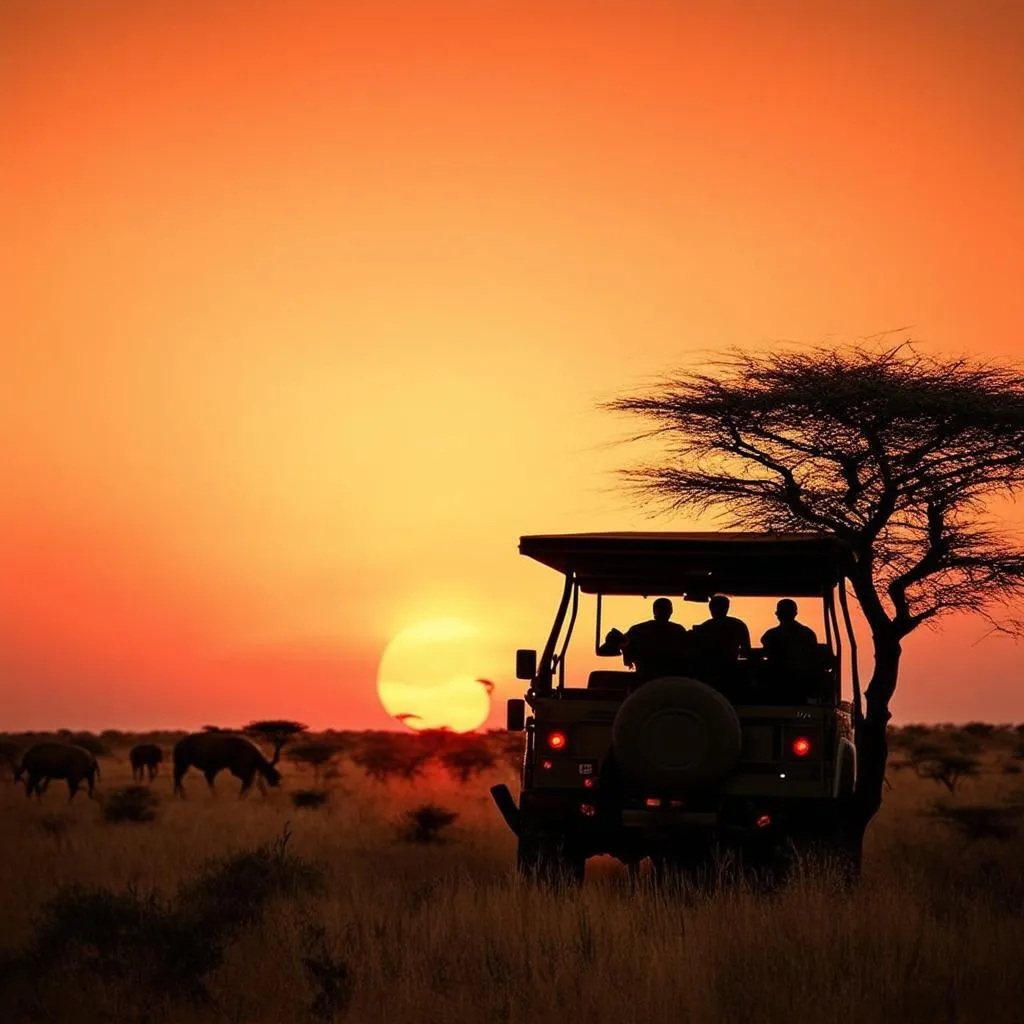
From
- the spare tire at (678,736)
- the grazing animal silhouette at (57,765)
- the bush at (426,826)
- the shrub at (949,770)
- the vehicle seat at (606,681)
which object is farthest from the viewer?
the shrub at (949,770)

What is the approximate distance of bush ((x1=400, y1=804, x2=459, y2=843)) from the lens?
70.7ft

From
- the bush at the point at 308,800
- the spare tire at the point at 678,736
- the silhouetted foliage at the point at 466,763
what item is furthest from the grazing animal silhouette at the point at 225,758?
the spare tire at the point at 678,736

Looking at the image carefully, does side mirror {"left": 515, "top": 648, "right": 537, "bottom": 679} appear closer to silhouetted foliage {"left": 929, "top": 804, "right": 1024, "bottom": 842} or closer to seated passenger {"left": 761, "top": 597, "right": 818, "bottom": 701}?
seated passenger {"left": 761, "top": 597, "right": 818, "bottom": 701}

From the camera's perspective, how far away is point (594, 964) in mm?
10008

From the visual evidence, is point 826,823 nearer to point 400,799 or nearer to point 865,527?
point 865,527

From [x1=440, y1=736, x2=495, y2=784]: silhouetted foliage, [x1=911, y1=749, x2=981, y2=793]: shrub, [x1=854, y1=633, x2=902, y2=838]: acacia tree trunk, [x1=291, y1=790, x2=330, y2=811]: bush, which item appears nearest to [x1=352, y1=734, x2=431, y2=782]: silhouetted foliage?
[x1=440, y1=736, x2=495, y2=784]: silhouetted foliage

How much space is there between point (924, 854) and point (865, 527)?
147 inches

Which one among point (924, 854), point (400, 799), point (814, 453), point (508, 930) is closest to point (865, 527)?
point (814, 453)

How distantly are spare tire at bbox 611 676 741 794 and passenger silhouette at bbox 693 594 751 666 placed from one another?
120 cm

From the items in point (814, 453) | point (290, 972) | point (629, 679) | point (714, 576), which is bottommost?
point (290, 972)

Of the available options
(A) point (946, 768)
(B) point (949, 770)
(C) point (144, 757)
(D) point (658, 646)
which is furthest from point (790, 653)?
(C) point (144, 757)

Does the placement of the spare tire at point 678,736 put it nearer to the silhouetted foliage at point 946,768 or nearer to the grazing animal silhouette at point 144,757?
the silhouetted foliage at point 946,768

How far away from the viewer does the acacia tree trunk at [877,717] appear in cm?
1858

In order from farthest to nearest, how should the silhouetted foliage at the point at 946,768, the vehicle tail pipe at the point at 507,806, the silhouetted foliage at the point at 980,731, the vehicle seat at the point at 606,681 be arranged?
the silhouetted foliage at the point at 980,731 → the silhouetted foliage at the point at 946,768 → the vehicle seat at the point at 606,681 → the vehicle tail pipe at the point at 507,806
